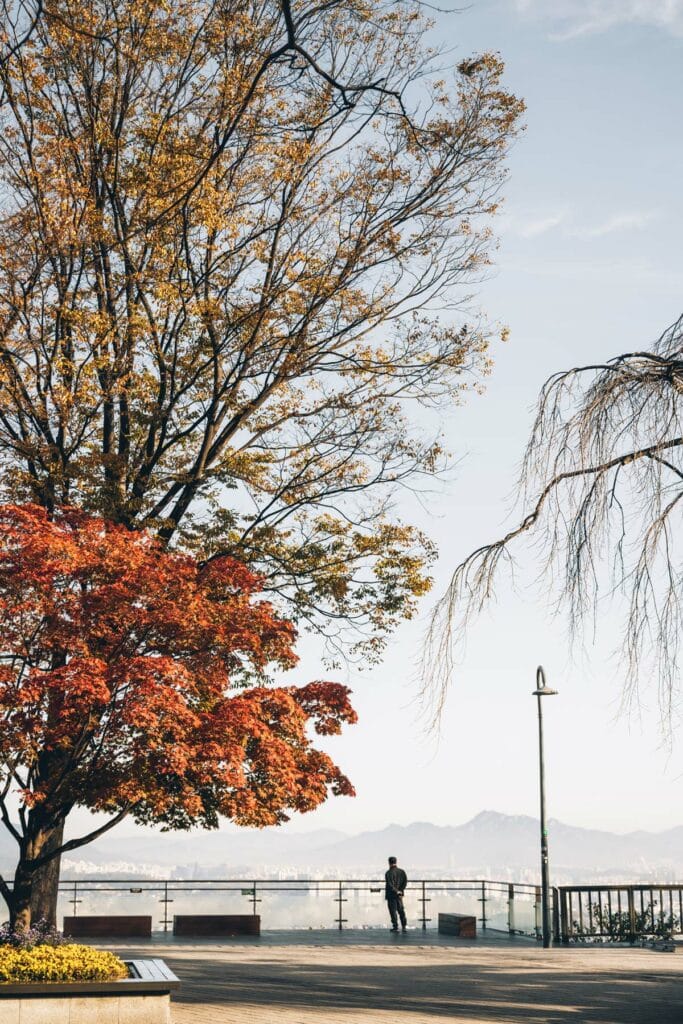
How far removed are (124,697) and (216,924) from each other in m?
14.9

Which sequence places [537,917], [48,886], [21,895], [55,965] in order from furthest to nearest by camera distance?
1. [537,917]
2. [48,886]
3. [21,895]
4. [55,965]

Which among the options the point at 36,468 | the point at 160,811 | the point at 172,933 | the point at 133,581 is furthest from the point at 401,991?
the point at 172,933

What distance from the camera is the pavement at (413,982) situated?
1375cm

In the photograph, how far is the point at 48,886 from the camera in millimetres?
17781

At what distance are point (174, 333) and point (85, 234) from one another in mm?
2370

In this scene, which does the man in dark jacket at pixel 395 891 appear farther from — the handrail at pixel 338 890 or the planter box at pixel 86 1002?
the planter box at pixel 86 1002

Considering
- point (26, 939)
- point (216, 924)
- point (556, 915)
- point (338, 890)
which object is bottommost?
point (216, 924)

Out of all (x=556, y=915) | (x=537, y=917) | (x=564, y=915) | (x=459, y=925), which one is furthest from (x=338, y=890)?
(x=564, y=915)

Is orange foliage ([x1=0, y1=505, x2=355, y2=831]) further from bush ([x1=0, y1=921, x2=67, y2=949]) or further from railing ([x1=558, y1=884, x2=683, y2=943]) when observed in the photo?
railing ([x1=558, y1=884, x2=683, y2=943])

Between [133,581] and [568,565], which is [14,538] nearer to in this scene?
[133,581]

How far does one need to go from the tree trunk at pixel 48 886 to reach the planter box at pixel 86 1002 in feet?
19.4

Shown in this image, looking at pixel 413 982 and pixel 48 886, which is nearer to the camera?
pixel 413 982

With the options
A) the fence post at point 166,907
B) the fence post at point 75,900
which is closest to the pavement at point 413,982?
the fence post at point 166,907

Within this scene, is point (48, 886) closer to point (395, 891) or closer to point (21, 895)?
point (21, 895)
